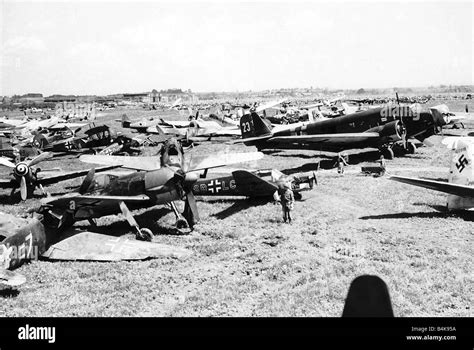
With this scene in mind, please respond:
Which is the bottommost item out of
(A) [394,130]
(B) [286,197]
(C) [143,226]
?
(C) [143,226]

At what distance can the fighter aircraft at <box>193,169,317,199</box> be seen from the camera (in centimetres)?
1230

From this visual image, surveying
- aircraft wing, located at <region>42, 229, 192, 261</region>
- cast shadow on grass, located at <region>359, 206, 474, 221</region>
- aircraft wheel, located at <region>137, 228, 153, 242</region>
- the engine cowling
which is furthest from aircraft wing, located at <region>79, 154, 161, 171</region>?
the engine cowling

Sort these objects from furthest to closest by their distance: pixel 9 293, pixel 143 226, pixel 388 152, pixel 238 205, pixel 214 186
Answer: pixel 388 152, pixel 214 186, pixel 238 205, pixel 143 226, pixel 9 293

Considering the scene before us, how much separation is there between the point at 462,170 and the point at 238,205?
6987 millimetres

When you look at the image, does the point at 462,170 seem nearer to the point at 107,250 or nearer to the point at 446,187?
the point at 446,187

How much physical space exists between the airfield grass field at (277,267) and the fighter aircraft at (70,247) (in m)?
0.23

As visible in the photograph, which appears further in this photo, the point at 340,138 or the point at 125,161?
the point at 340,138

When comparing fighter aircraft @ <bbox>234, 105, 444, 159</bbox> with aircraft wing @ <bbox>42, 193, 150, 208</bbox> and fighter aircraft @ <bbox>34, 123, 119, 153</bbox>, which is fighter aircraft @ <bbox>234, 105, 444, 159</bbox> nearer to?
fighter aircraft @ <bbox>34, 123, 119, 153</bbox>

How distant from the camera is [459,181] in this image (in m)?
10.2

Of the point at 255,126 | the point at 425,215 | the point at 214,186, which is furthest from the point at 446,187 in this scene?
the point at 255,126

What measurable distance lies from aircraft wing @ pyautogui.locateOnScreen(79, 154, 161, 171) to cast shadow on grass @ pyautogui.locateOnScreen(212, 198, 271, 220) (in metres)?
2.60

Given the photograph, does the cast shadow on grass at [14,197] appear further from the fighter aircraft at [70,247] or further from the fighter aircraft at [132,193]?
the fighter aircraft at [132,193]

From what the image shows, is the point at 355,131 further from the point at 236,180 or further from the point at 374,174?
the point at 236,180
